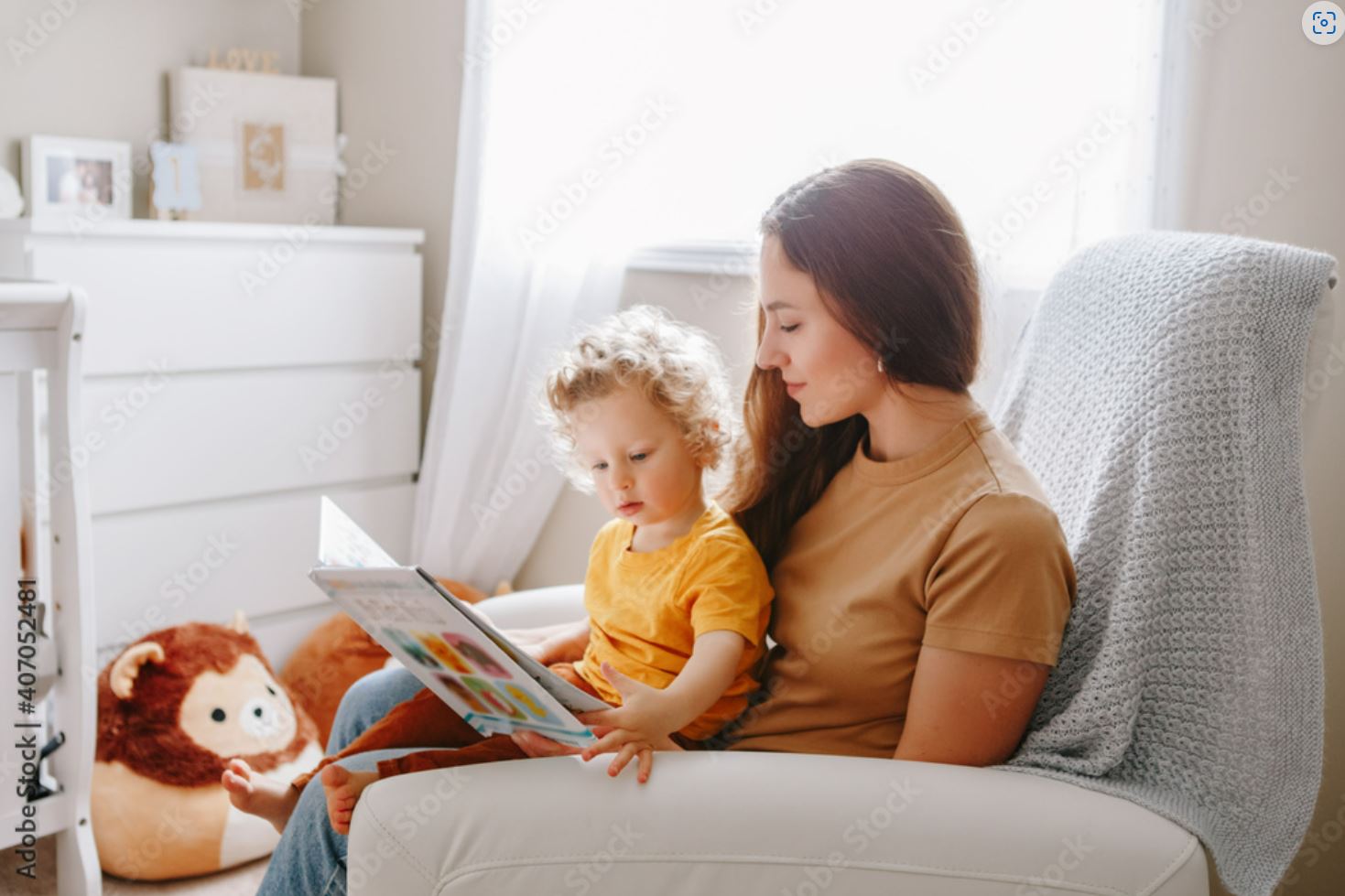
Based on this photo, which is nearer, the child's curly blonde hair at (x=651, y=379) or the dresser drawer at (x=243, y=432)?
the child's curly blonde hair at (x=651, y=379)

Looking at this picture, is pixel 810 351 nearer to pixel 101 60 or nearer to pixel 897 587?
pixel 897 587

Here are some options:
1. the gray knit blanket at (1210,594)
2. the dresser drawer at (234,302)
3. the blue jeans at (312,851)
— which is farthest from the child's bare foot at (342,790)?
the dresser drawer at (234,302)

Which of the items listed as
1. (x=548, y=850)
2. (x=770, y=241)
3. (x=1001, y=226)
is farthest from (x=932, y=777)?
(x=1001, y=226)

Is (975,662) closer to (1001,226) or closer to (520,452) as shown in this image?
(1001,226)

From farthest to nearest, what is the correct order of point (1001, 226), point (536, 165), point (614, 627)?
1. point (536, 165)
2. point (1001, 226)
3. point (614, 627)

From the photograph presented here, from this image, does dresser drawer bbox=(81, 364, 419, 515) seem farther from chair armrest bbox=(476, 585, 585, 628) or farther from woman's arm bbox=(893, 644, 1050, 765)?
woman's arm bbox=(893, 644, 1050, 765)

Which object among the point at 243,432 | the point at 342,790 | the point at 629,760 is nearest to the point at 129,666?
the point at 243,432

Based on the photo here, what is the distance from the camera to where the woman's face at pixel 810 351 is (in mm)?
1228

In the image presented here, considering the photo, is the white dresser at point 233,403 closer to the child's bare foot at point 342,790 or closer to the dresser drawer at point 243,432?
the dresser drawer at point 243,432

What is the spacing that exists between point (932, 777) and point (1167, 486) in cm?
36

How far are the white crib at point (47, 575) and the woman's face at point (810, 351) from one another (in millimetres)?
1060

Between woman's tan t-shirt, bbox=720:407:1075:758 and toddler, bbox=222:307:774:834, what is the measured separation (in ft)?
0.18

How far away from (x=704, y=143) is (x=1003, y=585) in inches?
57.5

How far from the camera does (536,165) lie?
8.13ft
